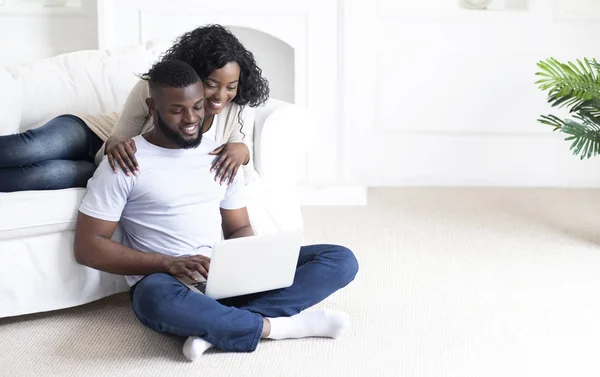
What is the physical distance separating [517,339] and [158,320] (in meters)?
0.98

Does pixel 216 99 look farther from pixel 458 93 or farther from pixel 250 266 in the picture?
pixel 458 93

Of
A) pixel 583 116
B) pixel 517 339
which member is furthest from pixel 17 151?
pixel 583 116

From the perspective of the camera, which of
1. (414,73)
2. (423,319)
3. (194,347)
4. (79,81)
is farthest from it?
(414,73)

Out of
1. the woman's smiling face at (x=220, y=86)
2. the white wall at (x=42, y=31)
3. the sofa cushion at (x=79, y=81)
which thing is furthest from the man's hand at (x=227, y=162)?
the white wall at (x=42, y=31)

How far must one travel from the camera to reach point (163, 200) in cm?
259

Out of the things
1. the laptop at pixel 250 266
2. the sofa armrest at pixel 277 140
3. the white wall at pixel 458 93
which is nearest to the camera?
the laptop at pixel 250 266

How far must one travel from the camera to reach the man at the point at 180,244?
2.42 meters

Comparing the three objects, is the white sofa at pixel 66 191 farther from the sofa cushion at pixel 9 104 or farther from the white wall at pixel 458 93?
the white wall at pixel 458 93

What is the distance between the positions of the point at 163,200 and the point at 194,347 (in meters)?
0.44

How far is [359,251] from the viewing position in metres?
3.47

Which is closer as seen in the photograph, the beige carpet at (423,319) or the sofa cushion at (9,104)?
the beige carpet at (423,319)

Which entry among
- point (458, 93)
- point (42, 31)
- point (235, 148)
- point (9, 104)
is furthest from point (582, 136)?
point (42, 31)

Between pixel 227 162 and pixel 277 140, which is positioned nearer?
pixel 227 162

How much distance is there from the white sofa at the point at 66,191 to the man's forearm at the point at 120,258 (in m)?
0.17
